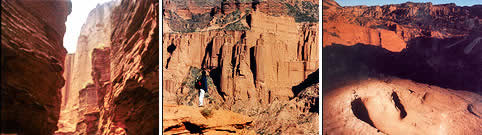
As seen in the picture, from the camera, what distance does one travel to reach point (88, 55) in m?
1.66

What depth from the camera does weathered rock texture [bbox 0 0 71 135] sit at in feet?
3.86

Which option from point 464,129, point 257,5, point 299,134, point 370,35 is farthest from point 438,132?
point 257,5

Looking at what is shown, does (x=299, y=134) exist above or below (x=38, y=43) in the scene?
below

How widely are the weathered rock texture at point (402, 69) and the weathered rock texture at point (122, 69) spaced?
308 cm

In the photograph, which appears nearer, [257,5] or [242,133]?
[242,133]

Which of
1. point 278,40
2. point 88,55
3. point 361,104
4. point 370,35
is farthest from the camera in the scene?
point 278,40

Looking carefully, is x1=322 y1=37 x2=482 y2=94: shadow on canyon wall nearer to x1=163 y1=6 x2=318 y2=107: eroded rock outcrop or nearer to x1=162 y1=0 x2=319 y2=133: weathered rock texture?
x1=162 y1=0 x2=319 y2=133: weathered rock texture

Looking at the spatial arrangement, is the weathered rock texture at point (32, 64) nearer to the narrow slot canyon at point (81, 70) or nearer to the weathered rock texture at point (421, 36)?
the narrow slot canyon at point (81, 70)

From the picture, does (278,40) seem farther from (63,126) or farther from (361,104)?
(63,126)

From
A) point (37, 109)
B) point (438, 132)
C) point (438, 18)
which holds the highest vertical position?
point (438, 18)

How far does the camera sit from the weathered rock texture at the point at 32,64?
1.18 m

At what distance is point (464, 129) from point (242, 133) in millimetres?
3620

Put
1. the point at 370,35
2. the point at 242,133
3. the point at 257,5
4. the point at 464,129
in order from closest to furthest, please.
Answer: the point at 464,129, the point at 370,35, the point at 242,133, the point at 257,5

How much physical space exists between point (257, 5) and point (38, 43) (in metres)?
14.6
